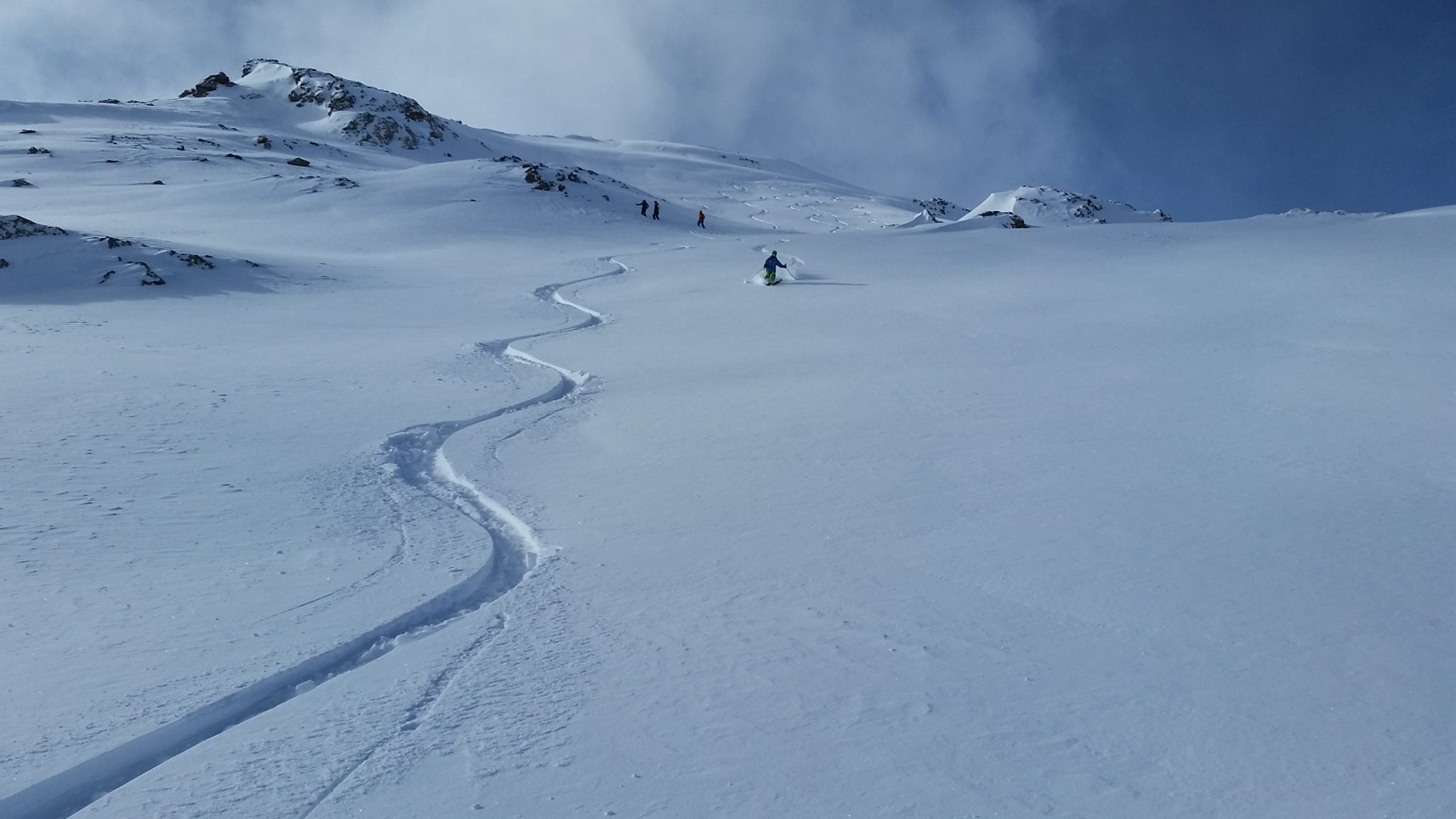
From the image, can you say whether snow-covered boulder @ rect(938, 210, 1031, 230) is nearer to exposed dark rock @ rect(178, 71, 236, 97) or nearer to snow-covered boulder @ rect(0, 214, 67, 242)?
snow-covered boulder @ rect(0, 214, 67, 242)

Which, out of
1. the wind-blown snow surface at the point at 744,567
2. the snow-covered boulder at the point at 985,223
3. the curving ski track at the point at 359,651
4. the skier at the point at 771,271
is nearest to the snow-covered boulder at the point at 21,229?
the wind-blown snow surface at the point at 744,567

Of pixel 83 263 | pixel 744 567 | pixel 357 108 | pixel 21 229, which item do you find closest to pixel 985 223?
pixel 83 263

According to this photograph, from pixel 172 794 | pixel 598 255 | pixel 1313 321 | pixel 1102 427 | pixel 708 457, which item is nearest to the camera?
pixel 172 794

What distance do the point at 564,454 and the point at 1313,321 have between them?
902cm

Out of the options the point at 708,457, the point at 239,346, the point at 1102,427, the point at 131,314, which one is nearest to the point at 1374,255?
the point at 1102,427

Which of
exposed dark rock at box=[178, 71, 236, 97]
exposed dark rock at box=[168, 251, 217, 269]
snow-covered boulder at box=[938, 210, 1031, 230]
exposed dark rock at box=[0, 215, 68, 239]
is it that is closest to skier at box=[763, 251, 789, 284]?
exposed dark rock at box=[168, 251, 217, 269]

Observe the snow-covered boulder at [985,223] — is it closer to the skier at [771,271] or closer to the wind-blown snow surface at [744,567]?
the skier at [771,271]

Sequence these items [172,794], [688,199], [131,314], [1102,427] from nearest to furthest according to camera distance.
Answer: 1. [172,794]
2. [1102,427]
3. [131,314]
4. [688,199]

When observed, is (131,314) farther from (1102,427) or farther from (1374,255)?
(1374,255)

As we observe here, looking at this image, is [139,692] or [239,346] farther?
[239,346]

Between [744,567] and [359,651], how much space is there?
1.85 m

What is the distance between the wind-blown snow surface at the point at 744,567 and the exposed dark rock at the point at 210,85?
6305cm

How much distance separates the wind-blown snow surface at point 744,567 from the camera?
2.88 metres

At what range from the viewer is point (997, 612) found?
390 centimetres
